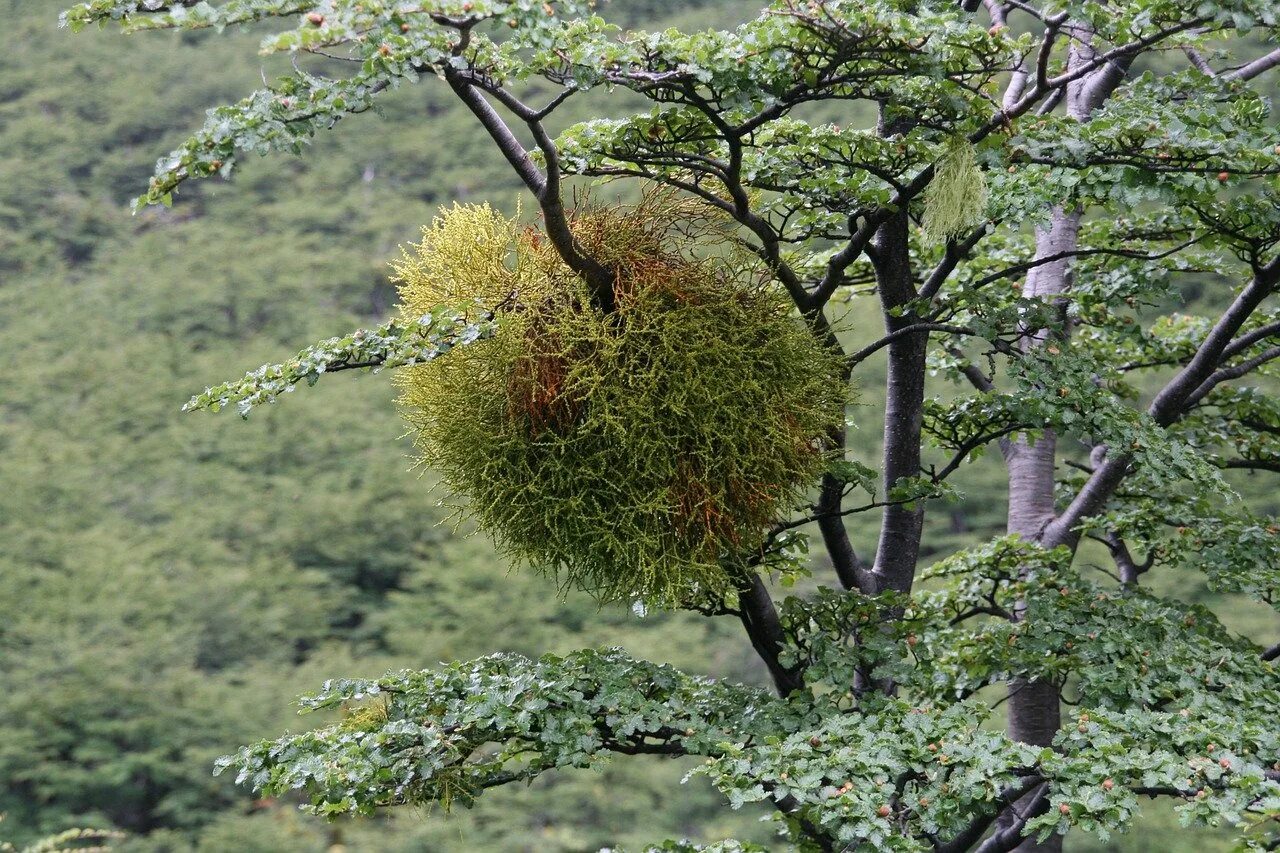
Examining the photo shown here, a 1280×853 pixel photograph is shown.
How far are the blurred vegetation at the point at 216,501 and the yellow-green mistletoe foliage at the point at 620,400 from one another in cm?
612

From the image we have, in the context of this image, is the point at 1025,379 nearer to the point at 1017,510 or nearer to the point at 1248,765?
the point at 1248,765

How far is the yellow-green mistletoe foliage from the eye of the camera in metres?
2.48

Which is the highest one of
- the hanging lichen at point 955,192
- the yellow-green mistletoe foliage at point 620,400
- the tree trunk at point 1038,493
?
the hanging lichen at point 955,192

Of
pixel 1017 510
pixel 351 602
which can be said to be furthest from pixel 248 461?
pixel 1017 510

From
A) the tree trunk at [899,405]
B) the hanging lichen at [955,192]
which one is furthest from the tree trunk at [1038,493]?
the hanging lichen at [955,192]

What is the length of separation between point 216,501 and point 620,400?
69.3 ft

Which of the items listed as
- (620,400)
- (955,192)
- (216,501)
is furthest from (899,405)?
(216,501)

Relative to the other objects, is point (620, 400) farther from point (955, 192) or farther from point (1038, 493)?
point (1038, 493)

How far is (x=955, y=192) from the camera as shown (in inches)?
98.8

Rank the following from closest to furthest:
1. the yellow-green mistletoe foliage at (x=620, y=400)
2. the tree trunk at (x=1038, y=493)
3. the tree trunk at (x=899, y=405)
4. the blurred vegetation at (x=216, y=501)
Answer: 1. the yellow-green mistletoe foliage at (x=620, y=400)
2. the tree trunk at (x=899, y=405)
3. the tree trunk at (x=1038, y=493)
4. the blurred vegetation at (x=216, y=501)

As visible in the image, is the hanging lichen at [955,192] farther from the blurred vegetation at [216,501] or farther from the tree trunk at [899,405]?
the blurred vegetation at [216,501]

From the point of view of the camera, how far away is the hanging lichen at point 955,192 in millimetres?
2504

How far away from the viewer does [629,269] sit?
2.55 meters

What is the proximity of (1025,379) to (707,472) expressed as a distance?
1.05m
